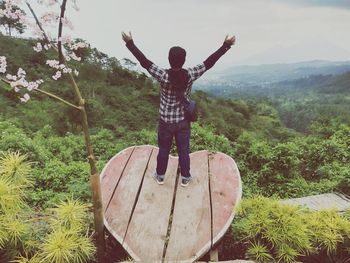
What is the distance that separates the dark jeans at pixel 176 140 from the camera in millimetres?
4641

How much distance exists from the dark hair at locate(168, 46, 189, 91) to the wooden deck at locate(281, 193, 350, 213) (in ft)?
6.66

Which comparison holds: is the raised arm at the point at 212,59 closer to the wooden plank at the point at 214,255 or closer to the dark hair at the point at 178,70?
the dark hair at the point at 178,70

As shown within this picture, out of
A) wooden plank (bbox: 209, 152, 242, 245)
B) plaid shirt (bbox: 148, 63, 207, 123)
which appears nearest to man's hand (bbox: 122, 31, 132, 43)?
plaid shirt (bbox: 148, 63, 207, 123)

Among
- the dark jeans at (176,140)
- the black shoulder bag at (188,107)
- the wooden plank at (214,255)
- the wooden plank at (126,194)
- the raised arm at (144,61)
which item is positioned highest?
the raised arm at (144,61)

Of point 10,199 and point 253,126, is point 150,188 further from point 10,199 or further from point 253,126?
point 253,126

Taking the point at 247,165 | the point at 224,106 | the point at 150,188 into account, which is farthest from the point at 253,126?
the point at 150,188

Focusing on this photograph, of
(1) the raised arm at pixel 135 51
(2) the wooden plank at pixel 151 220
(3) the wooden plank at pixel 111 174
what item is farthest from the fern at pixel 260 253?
(1) the raised arm at pixel 135 51

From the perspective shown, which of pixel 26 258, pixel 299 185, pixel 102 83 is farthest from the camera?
pixel 102 83

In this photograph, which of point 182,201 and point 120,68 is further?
point 120,68

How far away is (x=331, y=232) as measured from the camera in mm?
3652

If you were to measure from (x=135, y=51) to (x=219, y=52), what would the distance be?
922 millimetres

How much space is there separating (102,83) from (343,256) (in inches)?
1052

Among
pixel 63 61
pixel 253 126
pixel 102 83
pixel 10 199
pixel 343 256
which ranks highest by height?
pixel 63 61

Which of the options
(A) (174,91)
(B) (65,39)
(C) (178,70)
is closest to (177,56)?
(C) (178,70)
